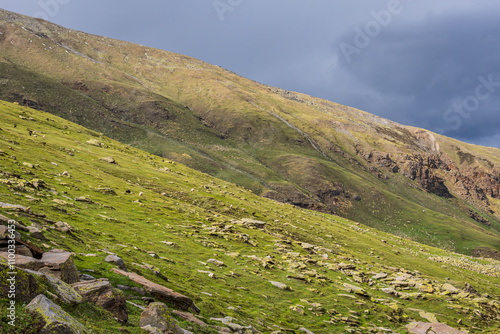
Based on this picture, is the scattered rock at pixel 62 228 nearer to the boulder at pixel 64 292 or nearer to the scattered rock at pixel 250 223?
the boulder at pixel 64 292

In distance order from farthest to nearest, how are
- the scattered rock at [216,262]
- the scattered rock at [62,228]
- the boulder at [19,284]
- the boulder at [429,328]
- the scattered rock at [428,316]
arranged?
1. the scattered rock at [216,262]
2. the scattered rock at [428,316]
3. the boulder at [429,328]
4. the scattered rock at [62,228]
5. the boulder at [19,284]

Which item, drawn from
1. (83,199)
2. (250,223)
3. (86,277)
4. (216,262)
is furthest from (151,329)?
(250,223)

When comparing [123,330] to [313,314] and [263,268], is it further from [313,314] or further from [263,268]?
[263,268]

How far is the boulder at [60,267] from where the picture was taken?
12480 millimetres

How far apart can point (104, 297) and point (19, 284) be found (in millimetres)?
3687

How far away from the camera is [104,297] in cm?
1189

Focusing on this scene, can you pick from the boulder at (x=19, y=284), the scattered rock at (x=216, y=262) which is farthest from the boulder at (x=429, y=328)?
the boulder at (x=19, y=284)

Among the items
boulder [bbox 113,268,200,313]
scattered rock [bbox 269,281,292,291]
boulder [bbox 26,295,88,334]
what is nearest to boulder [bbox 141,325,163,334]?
boulder [bbox 26,295,88,334]

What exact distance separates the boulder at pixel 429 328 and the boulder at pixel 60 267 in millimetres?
27576

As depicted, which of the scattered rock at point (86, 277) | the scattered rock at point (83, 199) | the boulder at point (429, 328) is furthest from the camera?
the scattered rock at point (83, 199)

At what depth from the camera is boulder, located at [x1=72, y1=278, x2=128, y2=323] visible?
38.3 ft

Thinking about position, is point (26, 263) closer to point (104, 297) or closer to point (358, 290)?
point (104, 297)

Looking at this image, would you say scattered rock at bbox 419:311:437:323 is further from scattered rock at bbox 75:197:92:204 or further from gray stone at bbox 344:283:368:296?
scattered rock at bbox 75:197:92:204

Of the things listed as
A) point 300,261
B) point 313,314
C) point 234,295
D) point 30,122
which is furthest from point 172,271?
point 30,122
